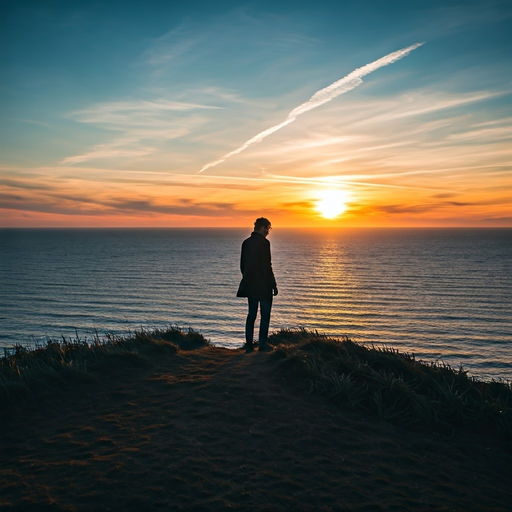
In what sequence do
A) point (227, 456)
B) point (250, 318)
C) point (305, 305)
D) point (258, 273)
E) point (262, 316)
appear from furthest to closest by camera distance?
point (305, 305) → point (250, 318) → point (262, 316) → point (258, 273) → point (227, 456)

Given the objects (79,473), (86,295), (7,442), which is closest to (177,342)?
(7,442)

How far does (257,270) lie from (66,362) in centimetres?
408

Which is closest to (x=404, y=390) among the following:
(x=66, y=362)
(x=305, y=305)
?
(x=66, y=362)

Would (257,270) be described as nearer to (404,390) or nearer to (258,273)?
(258,273)

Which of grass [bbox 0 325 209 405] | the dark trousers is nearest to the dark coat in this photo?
the dark trousers

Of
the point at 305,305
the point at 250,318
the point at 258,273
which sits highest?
the point at 258,273

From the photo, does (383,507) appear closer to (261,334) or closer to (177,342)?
(261,334)

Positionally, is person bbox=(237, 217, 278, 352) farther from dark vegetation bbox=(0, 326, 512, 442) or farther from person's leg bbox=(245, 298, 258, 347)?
dark vegetation bbox=(0, 326, 512, 442)

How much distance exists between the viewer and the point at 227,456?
434 cm

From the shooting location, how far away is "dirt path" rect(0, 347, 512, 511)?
365 cm

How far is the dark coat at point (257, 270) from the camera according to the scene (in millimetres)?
8602

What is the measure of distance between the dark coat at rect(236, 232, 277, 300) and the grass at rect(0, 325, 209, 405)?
2105 millimetres

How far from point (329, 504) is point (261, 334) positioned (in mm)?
5294

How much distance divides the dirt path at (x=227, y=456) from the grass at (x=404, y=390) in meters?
0.35
